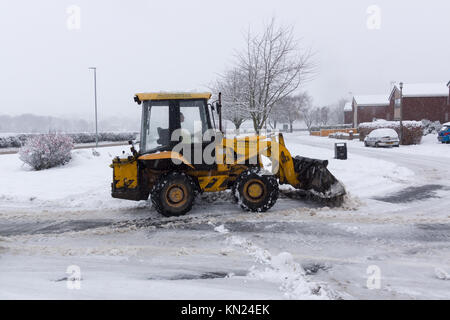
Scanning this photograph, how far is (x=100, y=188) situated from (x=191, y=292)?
6.84 metres

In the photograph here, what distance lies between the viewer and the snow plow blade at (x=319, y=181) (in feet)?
24.0

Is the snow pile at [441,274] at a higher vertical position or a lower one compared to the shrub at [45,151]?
lower

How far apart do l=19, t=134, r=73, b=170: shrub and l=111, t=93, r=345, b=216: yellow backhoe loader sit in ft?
27.5

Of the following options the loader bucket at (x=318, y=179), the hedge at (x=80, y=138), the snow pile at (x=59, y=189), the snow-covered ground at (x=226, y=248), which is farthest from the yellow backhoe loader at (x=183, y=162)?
the hedge at (x=80, y=138)

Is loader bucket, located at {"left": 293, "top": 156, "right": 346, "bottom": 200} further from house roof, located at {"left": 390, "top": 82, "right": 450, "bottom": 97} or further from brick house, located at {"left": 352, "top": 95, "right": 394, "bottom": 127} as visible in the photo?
brick house, located at {"left": 352, "top": 95, "right": 394, "bottom": 127}

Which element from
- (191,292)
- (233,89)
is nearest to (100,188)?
(191,292)

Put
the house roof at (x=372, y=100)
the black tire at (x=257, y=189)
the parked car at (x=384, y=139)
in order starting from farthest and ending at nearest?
the house roof at (x=372, y=100), the parked car at (x=384, y=139), the black tire at (x=257, y=189)

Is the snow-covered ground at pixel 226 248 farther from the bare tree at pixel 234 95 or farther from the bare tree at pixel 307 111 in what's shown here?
the bare tree at pixel 307 111

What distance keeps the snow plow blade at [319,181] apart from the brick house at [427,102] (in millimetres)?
42111

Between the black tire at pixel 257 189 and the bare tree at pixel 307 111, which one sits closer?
the black tire at pixel 257 189

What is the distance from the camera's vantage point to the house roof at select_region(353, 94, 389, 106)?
5809 centimetres

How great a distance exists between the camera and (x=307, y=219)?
6.50m
